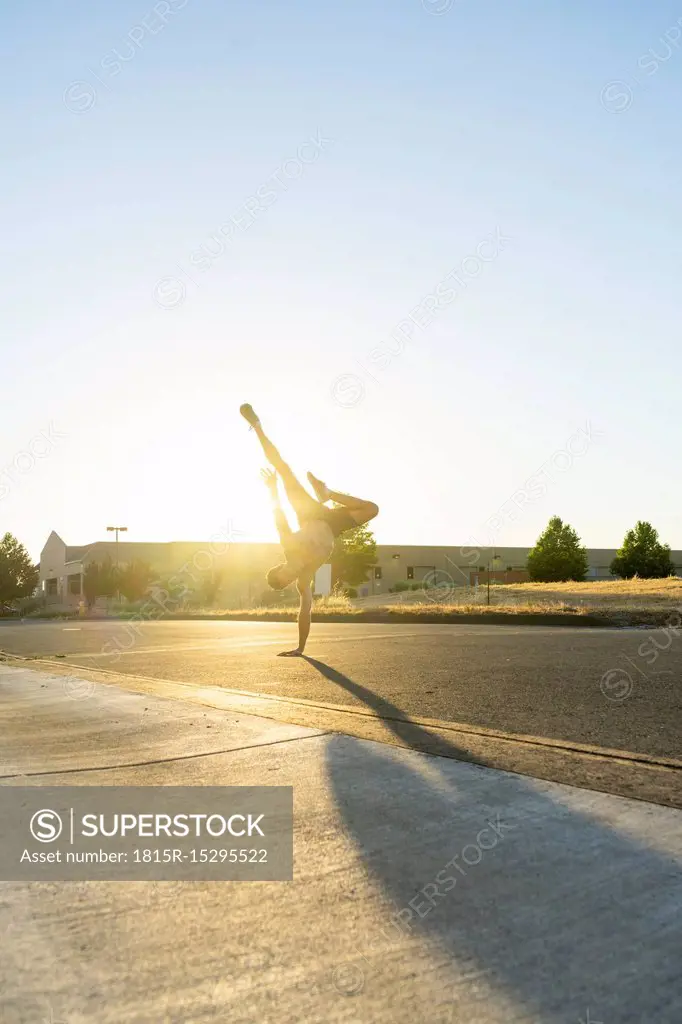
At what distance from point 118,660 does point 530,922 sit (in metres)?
8.93

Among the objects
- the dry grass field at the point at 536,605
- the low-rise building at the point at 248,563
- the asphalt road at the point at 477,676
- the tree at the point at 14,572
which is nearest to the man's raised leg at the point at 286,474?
the asphalt road at the point at 477,676

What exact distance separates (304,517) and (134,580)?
5223 centimetres

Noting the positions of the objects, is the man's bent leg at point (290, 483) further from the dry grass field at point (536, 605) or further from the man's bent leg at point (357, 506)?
the dry grass field at point (536, 605)

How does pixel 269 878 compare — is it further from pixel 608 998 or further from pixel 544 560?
pixel 544 560

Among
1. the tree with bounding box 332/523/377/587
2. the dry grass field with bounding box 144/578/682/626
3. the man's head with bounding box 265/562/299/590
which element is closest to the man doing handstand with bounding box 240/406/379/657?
the man's head with bounding box 265/562/299/590

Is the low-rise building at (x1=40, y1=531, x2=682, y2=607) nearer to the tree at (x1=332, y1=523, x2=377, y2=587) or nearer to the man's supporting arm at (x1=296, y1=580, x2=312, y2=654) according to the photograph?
the tree at (x1=332, y1=523, x2=377, y2=587)

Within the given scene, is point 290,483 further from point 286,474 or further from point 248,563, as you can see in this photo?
point 248,563

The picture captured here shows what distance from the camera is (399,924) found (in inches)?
77.6

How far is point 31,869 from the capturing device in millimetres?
2373

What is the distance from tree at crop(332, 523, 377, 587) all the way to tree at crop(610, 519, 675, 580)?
53.9ft

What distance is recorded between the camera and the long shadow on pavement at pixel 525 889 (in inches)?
65.8

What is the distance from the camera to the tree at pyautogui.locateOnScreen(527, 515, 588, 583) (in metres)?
51.2

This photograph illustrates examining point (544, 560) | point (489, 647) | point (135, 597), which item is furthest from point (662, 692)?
point (135, 597)

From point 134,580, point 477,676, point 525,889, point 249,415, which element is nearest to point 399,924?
point 525,889
